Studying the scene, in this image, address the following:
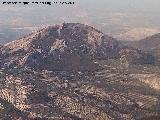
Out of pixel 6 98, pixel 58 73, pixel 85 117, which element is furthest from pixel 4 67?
pixel 85 117

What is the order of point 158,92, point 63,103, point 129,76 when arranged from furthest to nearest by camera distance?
point 129,76, point 158,92, point 63,103

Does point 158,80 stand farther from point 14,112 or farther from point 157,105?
point 14,112

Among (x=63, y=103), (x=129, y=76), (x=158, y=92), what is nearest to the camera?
(x=63, y=103)

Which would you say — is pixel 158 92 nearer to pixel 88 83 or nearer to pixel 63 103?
pixel 88 83

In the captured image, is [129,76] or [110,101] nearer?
[110,101]

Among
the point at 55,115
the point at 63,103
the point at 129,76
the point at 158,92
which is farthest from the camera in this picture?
the point at 129,76

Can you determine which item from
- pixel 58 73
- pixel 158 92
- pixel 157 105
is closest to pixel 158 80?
pixel 158 92

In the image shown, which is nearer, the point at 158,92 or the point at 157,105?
the point at 157,105

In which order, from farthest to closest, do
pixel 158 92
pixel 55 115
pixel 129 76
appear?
pixel 129 76, pixel 158 92, pixel 55 115
